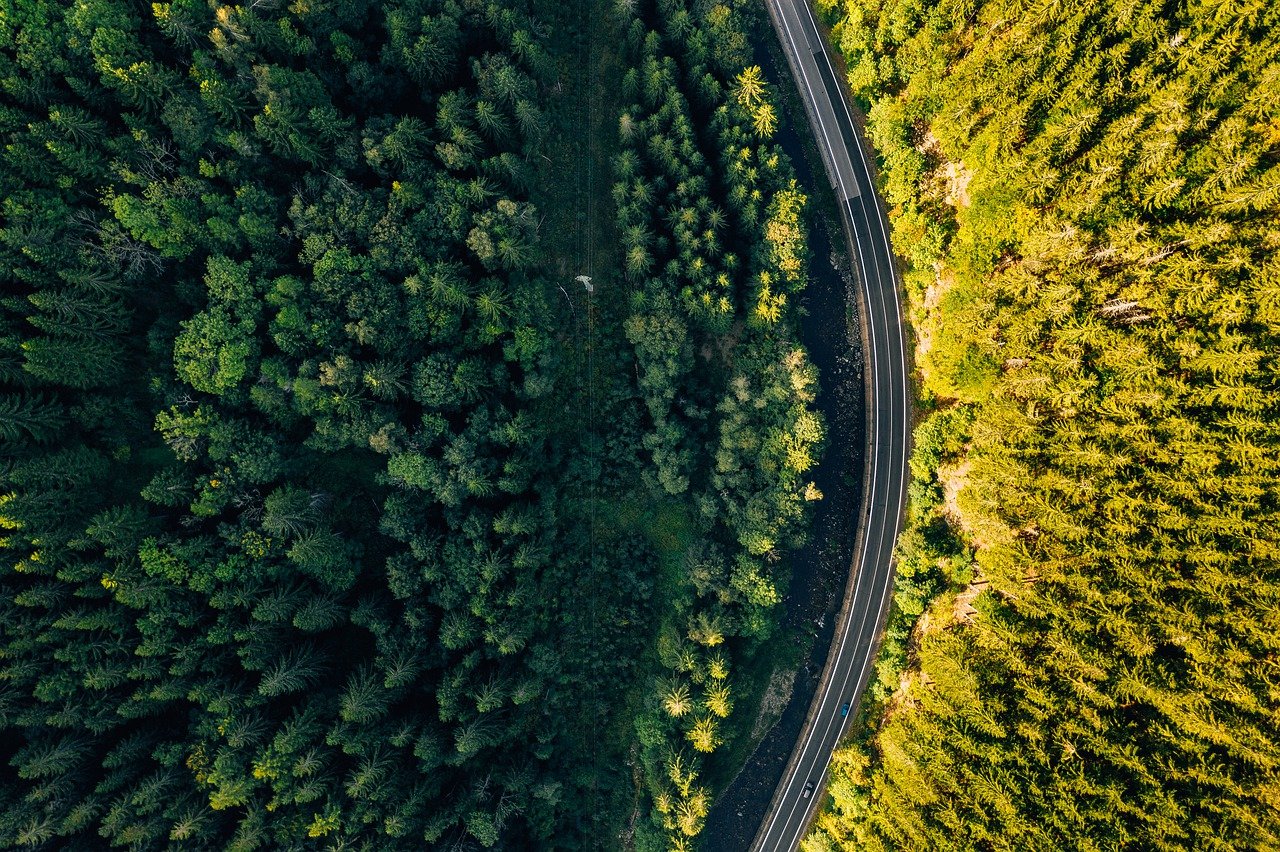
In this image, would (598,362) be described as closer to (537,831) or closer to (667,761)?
(667,761)

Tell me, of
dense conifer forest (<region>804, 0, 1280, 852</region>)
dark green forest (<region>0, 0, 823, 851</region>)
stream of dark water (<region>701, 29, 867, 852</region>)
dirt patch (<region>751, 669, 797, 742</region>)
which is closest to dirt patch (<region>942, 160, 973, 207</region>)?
dense conifer forest (<region>804, 0, 1280, 852</region>)

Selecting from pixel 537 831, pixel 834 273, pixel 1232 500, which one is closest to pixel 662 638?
pixel 537 831

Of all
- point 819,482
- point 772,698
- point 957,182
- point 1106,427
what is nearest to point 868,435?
point 819,482

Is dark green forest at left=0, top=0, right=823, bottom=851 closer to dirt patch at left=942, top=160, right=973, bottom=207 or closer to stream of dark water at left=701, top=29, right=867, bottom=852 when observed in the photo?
stream of dark water at left=701, top=29, right=867, bottom=852

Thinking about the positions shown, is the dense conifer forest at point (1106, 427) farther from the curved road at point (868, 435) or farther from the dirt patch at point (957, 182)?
the curved road at point (868, 435)

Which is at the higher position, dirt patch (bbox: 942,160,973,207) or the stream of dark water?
dirt patch (bbox: 942,160,973,207)
